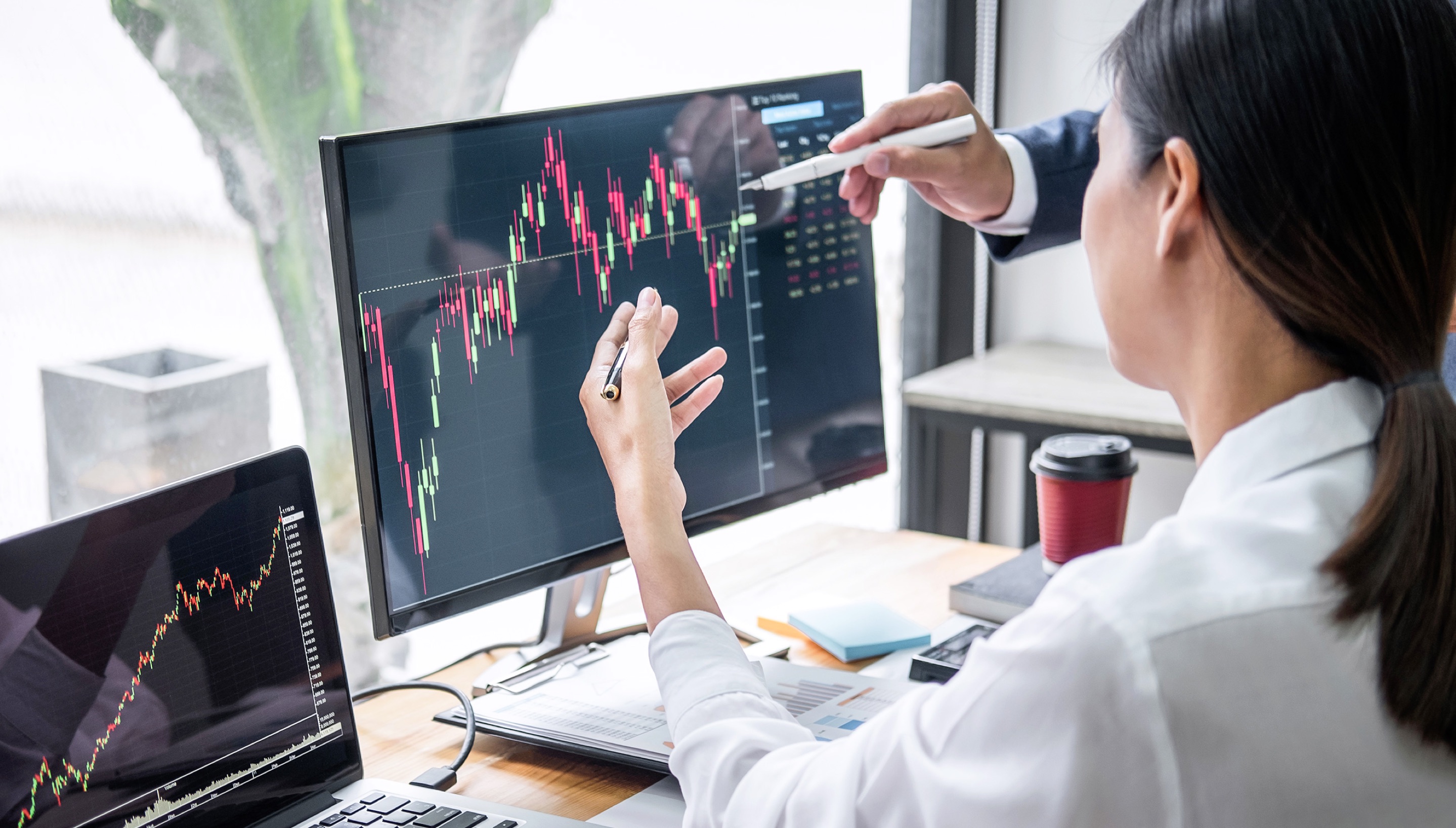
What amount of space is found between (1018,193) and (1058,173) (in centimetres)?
5

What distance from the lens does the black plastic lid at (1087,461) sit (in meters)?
1.30

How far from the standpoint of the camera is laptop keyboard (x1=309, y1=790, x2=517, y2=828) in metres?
0.85

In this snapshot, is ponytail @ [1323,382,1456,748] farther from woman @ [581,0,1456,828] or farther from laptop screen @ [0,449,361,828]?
laptop screen @ [0,449,361,828]

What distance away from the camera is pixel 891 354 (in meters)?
2.45

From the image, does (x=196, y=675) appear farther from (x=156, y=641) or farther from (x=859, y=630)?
(x=859, y=630)

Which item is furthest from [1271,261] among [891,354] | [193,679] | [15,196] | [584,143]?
[891,354]

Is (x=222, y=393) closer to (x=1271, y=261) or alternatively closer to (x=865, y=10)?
(x=1271, y=261)

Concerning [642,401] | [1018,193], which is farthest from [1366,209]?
[1018,193]

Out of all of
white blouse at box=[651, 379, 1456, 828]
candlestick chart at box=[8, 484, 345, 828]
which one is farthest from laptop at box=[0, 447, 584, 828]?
white blouse at box=[651, 379, 1456, 828]

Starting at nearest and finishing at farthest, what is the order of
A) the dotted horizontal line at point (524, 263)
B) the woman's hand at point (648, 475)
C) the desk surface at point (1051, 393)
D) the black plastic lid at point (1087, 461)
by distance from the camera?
the woman's hand at point (648, 475)
the dotted horizontal line at point (524, 263)
the black plastic lid at point (1087, 461)
the desk surface at point (1051, 393)

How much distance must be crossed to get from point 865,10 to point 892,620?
4.21 feet

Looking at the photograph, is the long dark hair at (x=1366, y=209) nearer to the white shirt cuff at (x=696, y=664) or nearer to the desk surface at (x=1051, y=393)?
the white shirt cuff at (x=696, y=664)

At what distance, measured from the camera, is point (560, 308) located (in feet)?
3.40

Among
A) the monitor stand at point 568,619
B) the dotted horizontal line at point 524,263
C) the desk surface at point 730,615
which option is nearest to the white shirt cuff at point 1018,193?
the dotted horizontal line at point 524,263
